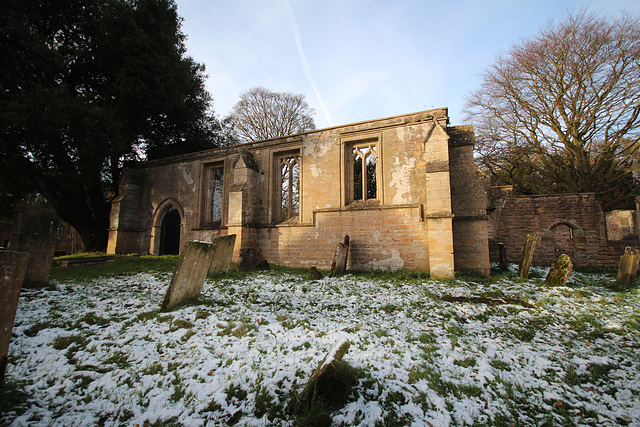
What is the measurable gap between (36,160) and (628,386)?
16411mm

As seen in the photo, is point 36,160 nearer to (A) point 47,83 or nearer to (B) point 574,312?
(A) point 47,83

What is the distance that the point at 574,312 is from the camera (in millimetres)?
4938

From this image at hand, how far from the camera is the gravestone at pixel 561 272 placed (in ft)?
22.5

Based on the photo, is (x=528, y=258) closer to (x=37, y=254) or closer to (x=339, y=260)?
(x=339, y=260)

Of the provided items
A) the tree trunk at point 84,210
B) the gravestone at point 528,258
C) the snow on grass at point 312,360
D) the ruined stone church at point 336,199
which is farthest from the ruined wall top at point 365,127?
→ the snow on grass at point 312,360

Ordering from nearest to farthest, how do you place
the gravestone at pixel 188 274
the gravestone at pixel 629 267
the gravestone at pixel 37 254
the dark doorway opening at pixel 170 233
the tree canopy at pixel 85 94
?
the gravestone at pixel 188 274 → the gravestone at pixel 37 254 → the gravestone at pixel 629 267 → the tree canopy at pixel 85 94 → the dark doorway opening at pixel 170 233

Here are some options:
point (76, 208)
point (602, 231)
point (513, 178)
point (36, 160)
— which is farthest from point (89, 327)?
point (513, 178)

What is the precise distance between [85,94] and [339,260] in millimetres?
13275

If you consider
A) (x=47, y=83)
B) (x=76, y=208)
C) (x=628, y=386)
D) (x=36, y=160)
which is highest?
(x=47, y=83)

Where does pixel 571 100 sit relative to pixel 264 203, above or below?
above

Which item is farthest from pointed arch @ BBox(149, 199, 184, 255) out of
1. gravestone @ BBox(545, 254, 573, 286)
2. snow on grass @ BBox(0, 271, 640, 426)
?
gravestone @ BBox(545, 254, 573, 286)

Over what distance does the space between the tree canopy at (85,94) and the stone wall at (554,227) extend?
16.1 meters

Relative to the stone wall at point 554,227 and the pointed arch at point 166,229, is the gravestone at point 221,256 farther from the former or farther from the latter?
the stone wall at point 554,227

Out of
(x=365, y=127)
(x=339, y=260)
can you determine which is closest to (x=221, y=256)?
(x=339, y=260)
